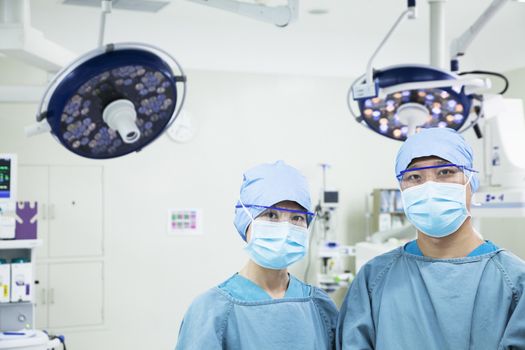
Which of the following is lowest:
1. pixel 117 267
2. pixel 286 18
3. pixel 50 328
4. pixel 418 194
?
pixel 50 328

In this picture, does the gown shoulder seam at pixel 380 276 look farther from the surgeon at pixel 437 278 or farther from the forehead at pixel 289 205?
the forehead at pixel 289 205

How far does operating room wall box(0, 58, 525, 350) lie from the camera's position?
5.28 m

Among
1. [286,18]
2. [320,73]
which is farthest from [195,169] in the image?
[286,18]

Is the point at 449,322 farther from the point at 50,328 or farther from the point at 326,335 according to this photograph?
the point at 50,328

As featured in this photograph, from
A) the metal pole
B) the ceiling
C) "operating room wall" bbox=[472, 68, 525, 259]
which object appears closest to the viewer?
the metal pole

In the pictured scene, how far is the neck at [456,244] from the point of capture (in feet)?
5.71

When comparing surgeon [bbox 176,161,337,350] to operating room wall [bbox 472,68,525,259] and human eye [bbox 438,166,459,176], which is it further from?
operating room wall [bbox 472,68,525,259]

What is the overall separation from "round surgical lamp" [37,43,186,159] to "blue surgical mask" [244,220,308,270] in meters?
0.40

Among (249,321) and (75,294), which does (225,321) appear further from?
(75,294)

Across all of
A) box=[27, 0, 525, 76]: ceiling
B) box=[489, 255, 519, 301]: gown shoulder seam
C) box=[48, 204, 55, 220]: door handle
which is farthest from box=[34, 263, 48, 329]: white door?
box=[489, 255, 519, 301]: gown shoulder seam

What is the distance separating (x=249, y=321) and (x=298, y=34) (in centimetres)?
374

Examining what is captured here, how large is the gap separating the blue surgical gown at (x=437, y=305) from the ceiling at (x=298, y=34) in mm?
3027

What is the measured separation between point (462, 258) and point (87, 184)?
4043 mm

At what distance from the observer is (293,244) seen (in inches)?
70.3
